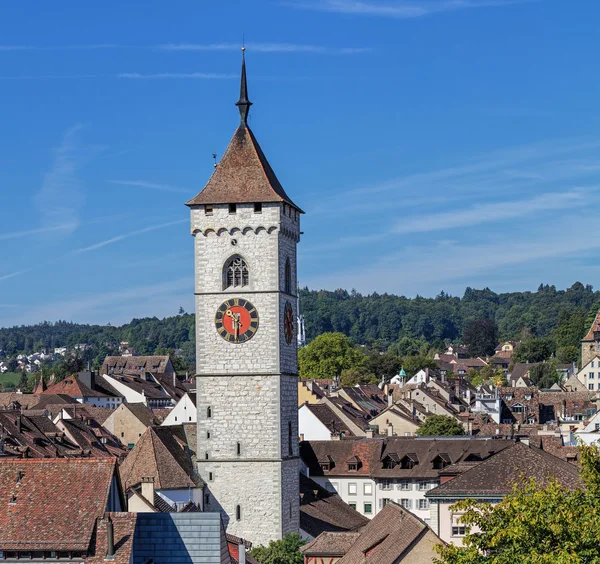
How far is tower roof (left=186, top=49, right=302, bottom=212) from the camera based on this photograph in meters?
62.5

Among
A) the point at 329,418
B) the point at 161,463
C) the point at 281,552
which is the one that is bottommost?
the point at 281,552

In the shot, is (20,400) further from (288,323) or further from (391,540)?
(391,540)

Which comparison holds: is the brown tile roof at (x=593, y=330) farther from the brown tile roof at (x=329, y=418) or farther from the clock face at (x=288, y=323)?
the clock face at (x=288, y=323)

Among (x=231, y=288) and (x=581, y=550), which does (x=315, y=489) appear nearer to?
(x=231, y=288)

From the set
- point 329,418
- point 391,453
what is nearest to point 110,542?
point 391,453

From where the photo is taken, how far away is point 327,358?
168500 mm

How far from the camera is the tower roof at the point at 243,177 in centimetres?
6250

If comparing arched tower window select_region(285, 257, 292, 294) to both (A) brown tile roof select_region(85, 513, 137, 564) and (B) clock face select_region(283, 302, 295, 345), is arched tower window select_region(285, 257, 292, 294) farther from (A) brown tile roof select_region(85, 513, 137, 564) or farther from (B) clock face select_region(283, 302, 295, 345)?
(A) brown tile roof select_region(85, 513, 137, 564)

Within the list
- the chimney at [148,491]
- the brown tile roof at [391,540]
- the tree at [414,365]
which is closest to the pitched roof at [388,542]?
the brown tile roof at [391,540]

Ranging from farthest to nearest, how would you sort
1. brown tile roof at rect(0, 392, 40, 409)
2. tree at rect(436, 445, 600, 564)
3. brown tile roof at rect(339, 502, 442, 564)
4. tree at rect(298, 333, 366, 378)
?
tree at rect(298, 333, 366, 378)
brown tile roof at rect(0, 392, 40, 409)
brown tile roof at rect(339, 502, 442, 564)
tree at rect(436, 445, 600, 564)

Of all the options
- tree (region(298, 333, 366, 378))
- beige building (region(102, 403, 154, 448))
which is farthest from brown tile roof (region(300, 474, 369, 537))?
tree (region(298, 333, 366, 378))

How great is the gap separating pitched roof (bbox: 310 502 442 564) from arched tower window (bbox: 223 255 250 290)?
37.3 feet

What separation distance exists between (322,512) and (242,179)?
16911 millimetres

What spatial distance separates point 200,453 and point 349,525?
32.8ft
